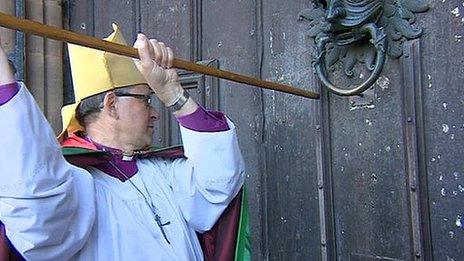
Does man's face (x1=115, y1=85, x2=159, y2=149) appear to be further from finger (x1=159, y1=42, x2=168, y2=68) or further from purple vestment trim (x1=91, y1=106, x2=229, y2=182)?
finger (x1=159, y1=42, x2=168, y2=68)

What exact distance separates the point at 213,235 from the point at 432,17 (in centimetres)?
53

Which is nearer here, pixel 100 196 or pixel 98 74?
pixel 100 196

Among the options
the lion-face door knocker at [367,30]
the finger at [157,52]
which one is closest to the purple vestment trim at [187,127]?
the finger at [157,52]

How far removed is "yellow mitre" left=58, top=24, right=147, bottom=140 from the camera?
44.3 inches

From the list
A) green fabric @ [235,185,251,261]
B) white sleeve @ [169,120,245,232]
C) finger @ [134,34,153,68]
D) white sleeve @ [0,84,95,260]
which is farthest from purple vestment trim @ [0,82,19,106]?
green fabric @ [235,185,251,261]

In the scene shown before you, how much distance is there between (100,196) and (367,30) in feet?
1.77

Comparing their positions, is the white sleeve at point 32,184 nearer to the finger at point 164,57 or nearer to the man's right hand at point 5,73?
the man's right hand at point 5,73

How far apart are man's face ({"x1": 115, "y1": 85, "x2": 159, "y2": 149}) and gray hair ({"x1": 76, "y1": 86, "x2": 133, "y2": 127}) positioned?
2cm

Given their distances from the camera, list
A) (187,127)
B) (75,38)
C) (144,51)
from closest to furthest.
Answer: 1. (75,38)
2. (144,51)
3. (187,127)

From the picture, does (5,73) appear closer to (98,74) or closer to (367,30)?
(98,74)

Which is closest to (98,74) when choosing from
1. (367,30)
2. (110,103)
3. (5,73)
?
(110,103)

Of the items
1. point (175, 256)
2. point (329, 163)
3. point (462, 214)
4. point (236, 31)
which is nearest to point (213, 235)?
point (175, 256)

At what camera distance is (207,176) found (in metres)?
1.05

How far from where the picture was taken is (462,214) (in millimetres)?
1096
